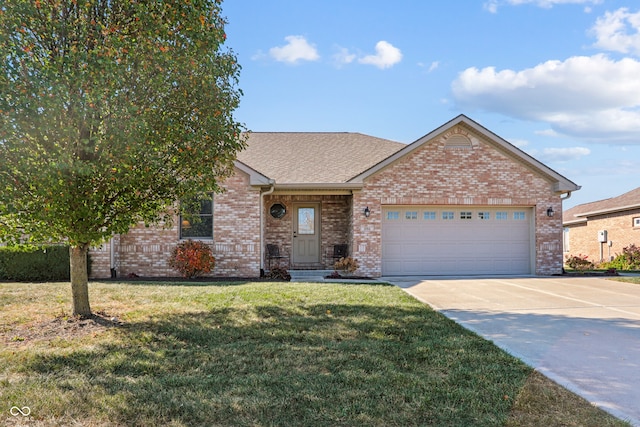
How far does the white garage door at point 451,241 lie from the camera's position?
14906 mm

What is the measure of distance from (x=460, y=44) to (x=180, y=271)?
10.2m

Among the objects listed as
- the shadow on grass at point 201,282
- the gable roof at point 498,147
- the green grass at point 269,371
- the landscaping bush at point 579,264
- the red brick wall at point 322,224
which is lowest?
the shadow on grass at point 201,282

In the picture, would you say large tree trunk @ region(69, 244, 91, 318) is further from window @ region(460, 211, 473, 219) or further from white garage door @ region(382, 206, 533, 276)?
window @ region(460, 211, 473, 219)

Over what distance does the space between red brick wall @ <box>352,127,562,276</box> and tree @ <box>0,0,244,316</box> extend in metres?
7.43

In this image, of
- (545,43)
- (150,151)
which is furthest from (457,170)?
(150,151)

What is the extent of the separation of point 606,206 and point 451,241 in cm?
1328

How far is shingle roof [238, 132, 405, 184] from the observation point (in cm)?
1528

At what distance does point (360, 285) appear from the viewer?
11.9 meters

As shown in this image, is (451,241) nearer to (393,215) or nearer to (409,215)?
(409,215)

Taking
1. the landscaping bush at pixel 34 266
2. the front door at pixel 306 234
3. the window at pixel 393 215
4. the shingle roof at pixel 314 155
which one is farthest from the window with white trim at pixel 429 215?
the landscaping bush at pixel 34 266

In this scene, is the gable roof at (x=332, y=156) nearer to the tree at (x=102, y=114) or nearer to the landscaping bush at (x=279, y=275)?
the landscaping bush at (x=279, y=275)

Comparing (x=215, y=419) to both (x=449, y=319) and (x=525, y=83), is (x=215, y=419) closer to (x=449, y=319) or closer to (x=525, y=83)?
(x=449, y=319)

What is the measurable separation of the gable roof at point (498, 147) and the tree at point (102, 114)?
24.4ft

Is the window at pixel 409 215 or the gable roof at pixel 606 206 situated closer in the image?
the window at pixel 409 215
